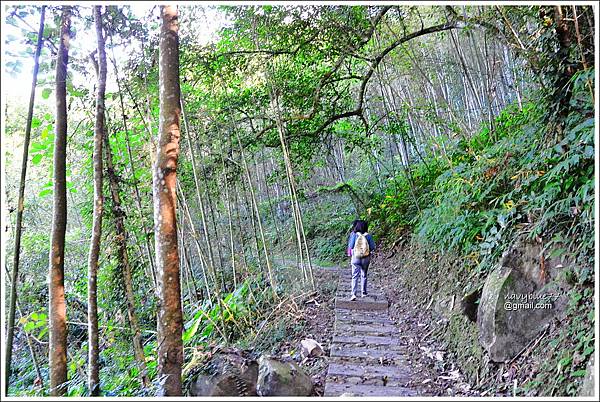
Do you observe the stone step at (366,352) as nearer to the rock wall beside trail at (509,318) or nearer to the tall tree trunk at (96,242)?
the rock wall beside trail at (509,318)

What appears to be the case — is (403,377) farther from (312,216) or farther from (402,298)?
(312,216)

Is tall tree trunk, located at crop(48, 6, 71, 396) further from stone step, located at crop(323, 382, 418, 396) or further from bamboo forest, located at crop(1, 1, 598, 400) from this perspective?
stone step, located at crop(323, 382, 418, 396)

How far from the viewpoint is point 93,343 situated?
341 centimetres

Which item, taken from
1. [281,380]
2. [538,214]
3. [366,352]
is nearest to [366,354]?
[366,352]

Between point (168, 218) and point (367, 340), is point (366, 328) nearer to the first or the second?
point (367, 340)

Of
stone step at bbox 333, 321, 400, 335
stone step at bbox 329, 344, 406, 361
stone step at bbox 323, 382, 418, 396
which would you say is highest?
stone step at bbox 333, 321, 400, 335

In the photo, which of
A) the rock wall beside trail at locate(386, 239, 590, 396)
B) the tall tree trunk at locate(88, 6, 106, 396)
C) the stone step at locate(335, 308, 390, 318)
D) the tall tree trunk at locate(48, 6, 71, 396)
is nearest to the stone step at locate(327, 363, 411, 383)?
the rock wall beside trail at locate(386, 239, 590, 396)

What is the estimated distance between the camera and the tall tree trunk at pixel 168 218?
2869 mm

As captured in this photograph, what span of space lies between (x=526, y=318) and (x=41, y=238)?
29.2 feet

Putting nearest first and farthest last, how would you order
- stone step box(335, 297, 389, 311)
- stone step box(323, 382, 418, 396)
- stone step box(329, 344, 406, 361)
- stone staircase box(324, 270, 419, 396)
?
stone step box(323, 382, 418, 396), stone staircase box(324, 270, 419, 396), stone step box(329, 344, 406, 361), stone step box(335, 297, 389, 311)

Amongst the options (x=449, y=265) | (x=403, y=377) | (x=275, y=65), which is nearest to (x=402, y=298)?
(x=449, y=265)

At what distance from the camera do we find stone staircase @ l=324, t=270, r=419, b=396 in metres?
3.73

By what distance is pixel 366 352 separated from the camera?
4488 millimetres

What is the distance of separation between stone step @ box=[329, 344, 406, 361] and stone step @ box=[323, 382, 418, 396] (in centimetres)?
63
